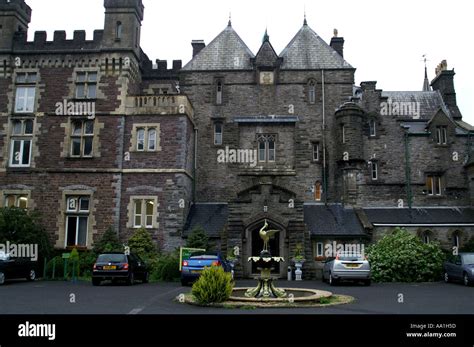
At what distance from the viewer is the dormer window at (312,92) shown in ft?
109

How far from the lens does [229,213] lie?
2694 centimetres

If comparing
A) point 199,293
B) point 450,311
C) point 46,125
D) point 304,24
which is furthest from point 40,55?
point 450,311

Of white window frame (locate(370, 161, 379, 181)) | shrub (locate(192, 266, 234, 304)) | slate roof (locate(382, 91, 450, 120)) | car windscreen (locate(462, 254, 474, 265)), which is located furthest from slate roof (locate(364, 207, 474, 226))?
shrub (locate(192, 266, 234, 304))

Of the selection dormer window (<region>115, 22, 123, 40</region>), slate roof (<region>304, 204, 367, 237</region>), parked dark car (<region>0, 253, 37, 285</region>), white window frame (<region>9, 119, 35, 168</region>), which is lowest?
parked dark car (<region>0, 253, 37, 285</region>)

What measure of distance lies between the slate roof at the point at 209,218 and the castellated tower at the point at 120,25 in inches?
430

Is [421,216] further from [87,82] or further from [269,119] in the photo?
[87,82]

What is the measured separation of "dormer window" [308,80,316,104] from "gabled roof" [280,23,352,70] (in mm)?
1083

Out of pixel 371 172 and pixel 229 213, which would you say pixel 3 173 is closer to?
pixel 229 213

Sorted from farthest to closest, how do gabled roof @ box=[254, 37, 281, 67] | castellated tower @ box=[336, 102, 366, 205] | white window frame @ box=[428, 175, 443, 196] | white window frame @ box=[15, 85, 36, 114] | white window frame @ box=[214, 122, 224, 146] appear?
gabled roof @ box=[254, 37, 281, 67] < white window frame @ box=[214, 122, 224, 146] < white window frame @ box=[428, 175, 443, 196] < castellated tower @ box=[336, 102, 366, 205] < white window frame @ box=[15, 85, 36, 114]

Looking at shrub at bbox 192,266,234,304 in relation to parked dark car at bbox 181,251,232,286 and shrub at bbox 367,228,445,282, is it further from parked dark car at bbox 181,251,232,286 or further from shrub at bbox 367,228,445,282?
shrub at bbox 367,228,445,282

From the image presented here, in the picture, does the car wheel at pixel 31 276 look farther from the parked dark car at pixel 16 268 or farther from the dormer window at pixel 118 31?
the dormer window at pixel 118 31

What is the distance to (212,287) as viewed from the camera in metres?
13.1

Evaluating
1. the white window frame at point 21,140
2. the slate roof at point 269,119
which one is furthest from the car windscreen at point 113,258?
the slate roof at point 269,119

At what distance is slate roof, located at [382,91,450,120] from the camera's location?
3475 cm
